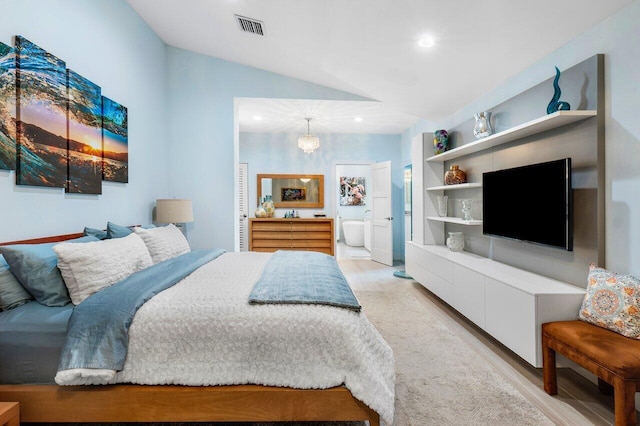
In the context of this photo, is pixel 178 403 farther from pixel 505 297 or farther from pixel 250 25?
pixel 250 25

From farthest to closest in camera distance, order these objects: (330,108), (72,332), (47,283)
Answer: (330,108), (47,283), (72,332)

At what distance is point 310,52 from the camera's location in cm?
352

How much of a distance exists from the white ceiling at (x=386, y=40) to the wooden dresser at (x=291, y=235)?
75.6 inches

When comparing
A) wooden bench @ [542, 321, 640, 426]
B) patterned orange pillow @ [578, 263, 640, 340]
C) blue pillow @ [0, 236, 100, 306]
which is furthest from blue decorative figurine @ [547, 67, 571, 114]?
blue pillow @ [0, 236, 100, 306]


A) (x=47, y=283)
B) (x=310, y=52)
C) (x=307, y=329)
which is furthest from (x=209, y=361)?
(x=310, y=52)

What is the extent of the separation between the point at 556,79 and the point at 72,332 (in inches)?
129

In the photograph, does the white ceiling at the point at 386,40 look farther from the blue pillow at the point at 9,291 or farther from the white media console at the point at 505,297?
the blue pillow at the point at 9,291

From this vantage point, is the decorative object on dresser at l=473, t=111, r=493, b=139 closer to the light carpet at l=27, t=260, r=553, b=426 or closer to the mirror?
the light carpet at l=27, t=260, r=553, b=426

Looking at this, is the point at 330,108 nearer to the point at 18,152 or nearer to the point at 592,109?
the point at 592,109

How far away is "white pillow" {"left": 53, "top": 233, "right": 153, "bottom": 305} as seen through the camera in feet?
5.72

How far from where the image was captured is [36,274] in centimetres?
171

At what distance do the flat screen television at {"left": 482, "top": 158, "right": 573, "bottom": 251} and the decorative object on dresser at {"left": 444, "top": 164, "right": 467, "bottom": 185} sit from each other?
56 centimetres

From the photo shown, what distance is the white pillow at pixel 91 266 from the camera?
1.74 meters

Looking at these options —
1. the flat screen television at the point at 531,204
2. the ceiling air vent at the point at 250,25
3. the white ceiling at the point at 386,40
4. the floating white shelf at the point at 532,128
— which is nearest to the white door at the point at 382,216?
the white ceiling at the point at 386,40
